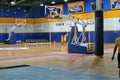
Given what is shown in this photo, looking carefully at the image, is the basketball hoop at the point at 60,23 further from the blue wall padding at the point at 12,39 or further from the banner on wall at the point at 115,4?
the banner on wall at the point at 115,4

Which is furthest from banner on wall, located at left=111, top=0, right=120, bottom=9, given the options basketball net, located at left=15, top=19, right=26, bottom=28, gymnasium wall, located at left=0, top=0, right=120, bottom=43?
basketball net, located at left=15, top=19, right=26, bottom=28

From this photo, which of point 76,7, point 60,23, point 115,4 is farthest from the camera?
point 60,23

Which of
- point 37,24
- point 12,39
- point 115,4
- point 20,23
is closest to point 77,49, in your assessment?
point 115,4

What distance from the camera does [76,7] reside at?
36781 mm

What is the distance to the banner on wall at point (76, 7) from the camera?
36.1m

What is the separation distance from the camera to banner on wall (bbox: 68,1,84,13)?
36.1 metres

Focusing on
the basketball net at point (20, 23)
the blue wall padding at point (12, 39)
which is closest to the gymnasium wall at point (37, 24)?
the basketball net at point (20, 23)

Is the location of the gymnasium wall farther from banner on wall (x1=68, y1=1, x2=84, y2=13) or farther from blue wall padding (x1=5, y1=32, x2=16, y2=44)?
blue wall padding (x1=5, y1=32, x2=16, y2=44)

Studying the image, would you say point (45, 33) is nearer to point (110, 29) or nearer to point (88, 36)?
point (88, 36)

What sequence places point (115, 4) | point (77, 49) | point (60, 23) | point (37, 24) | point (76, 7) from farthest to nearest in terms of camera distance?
point (37, 24) < point (60, 23) < point (76, 7) < point (115, 4) < point (77, 49)

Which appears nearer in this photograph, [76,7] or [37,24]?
[76,7]

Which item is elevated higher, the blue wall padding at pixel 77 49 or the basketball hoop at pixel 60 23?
the basketball hoop at pixel 60 23

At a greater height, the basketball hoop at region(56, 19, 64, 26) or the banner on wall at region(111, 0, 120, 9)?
the banner on wall at region(111, 0, 120, 9)

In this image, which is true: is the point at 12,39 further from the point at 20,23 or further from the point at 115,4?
the point at 115,4
